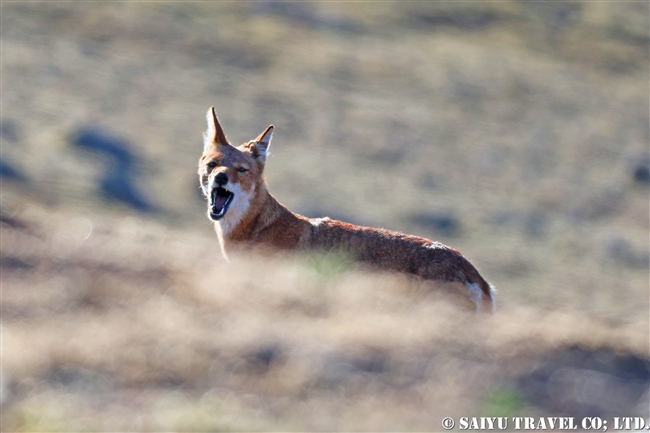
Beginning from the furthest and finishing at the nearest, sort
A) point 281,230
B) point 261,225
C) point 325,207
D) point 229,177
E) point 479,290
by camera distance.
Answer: point 325,207
point 229,177
point 261,225
point 281,230
point 479,290

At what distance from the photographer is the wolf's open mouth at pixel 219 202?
1257cm

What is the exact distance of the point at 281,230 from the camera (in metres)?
12.4

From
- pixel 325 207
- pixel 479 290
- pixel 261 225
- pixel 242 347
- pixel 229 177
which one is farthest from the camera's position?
pixel 325 207

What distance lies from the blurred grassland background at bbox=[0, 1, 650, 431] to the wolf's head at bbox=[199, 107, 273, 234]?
551 millimetres

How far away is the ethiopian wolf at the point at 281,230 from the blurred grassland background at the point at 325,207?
63 cm

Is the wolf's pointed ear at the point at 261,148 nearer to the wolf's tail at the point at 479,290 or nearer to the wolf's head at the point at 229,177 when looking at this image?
the wolf's head at the point at 229,177

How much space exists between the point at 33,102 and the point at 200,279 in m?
44.2

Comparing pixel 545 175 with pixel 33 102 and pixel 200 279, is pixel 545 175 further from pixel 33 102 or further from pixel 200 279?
pixel 200 279

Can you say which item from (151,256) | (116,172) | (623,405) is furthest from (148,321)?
(116,172)

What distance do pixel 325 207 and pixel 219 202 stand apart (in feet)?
106

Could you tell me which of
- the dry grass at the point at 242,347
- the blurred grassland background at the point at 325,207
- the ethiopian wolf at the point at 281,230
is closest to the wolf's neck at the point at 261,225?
the ethiopian wolf at the point at 281,230

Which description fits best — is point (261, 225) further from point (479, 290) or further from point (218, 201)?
point (479, 290)

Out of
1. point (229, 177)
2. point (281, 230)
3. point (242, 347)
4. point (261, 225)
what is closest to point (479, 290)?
point (281, 230)

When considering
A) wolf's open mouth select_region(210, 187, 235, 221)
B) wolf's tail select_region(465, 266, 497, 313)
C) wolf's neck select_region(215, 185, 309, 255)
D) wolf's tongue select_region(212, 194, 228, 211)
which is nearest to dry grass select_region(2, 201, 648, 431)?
wolf's tail select_region(465, 266, 497, 313)
